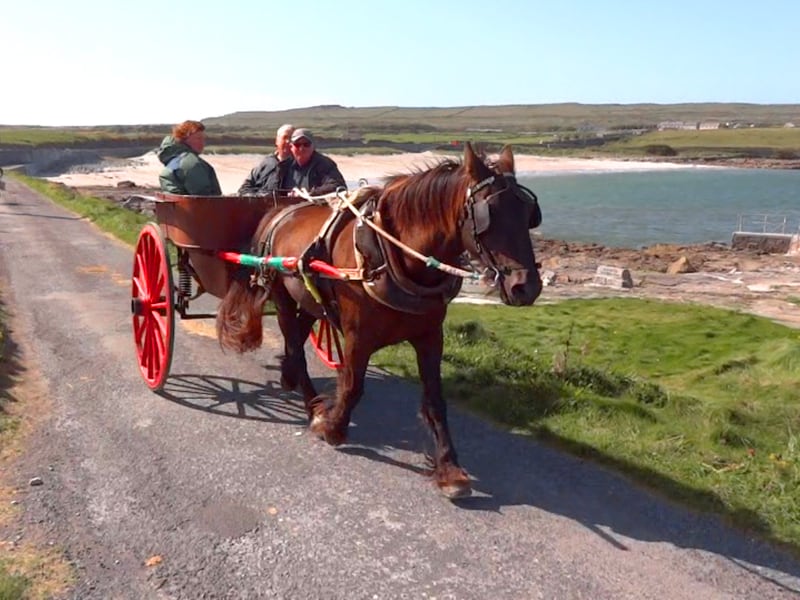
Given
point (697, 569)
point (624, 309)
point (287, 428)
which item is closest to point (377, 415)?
point (287, 428)

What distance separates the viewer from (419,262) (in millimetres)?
5141

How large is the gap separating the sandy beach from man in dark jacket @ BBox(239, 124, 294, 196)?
4025 cm

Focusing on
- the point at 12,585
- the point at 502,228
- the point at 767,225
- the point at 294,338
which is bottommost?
the point at 767,225

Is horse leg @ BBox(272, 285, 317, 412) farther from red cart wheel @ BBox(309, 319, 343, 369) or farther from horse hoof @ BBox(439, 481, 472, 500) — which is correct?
horse hoof @ BBox(439, 481, 472, 500)

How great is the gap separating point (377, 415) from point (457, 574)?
2618 mm

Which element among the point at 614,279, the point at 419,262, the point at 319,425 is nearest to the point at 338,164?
the point at 614,279

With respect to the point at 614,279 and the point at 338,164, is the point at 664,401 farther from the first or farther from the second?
the point at 338,164

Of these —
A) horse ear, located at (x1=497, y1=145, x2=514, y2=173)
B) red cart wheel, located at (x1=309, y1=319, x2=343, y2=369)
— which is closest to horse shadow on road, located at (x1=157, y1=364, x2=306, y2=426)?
red cart wheel, located at (x1=309, y1=319, x2=343, y2=369)

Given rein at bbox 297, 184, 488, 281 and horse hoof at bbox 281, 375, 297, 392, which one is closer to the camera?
rein at bbox 297, 184, 488, 281

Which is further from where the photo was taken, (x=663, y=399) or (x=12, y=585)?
(x=663, y=399)

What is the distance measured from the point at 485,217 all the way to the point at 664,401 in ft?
13.5

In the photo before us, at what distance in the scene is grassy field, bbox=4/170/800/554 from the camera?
17.5 ft

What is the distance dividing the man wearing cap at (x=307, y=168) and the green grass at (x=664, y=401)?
1.97m

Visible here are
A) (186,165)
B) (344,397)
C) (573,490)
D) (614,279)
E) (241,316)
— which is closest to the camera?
(573,490)
